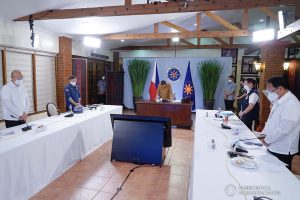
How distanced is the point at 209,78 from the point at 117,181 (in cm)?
602

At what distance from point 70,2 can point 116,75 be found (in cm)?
461

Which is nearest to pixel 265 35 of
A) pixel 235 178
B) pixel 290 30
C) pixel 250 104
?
pixel 290 30

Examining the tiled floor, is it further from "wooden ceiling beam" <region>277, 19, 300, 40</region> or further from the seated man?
"wooden ceiling beam" <region>277, 19, 300, 40</region>

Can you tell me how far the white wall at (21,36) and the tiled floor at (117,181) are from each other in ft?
9.61

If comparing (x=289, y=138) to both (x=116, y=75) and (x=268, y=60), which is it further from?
(x=116, y=75)

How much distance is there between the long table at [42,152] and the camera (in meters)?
2.24

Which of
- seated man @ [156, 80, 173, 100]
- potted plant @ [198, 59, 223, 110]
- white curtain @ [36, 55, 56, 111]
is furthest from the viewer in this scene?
potted plant @ [198, 59, 223, 110]

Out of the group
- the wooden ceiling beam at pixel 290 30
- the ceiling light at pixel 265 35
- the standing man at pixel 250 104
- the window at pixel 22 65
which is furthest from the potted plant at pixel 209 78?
the window at pixel 22 65

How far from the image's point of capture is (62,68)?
6.07 m

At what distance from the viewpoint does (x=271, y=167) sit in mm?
1874

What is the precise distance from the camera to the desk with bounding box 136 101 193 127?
590cm

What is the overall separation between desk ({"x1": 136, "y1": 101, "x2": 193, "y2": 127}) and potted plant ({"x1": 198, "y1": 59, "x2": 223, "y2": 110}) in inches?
95.0

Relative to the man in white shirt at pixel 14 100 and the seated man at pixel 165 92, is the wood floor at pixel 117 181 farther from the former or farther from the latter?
the seated man at pixel 165 92

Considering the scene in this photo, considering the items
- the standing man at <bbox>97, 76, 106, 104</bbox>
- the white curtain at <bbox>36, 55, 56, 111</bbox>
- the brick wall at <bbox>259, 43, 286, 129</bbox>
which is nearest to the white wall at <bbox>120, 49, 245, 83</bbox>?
the standing man at <bbox>97, 76, 106, 104</bbox>
